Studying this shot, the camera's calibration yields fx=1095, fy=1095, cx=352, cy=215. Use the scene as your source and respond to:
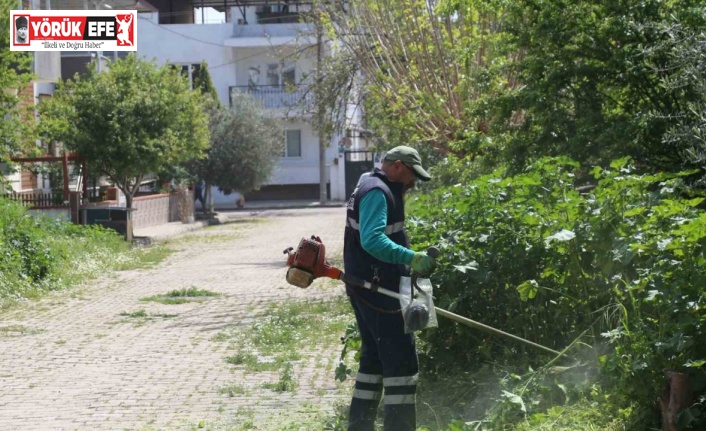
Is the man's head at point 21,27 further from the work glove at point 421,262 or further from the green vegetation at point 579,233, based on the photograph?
the work glove at point 421,262

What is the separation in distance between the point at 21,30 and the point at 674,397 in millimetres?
21610

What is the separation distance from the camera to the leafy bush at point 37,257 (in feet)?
51.7

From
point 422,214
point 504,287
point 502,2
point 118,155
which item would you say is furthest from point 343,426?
point 118,155

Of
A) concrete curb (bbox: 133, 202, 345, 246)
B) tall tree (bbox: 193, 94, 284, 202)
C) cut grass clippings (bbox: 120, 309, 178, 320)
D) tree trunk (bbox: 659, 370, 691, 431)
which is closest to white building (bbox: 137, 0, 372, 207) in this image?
concrete curb (bbox: 133, 202, 345, 246)

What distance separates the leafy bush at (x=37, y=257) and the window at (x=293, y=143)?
34.7 meters

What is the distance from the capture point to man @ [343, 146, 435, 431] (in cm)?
622

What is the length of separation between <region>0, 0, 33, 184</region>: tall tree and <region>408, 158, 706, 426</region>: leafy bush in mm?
12398

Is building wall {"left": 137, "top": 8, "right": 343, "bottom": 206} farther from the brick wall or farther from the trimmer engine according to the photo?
the trimmer engine

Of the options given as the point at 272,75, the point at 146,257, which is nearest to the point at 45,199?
the point at 146,257

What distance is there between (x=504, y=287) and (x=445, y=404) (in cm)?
96

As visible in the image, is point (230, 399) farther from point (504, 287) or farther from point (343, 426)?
point (504, 287)

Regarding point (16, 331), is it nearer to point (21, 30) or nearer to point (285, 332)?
point (285, 332)

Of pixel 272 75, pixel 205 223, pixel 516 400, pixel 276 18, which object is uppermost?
pixel 276 18

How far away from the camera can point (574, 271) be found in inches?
283
